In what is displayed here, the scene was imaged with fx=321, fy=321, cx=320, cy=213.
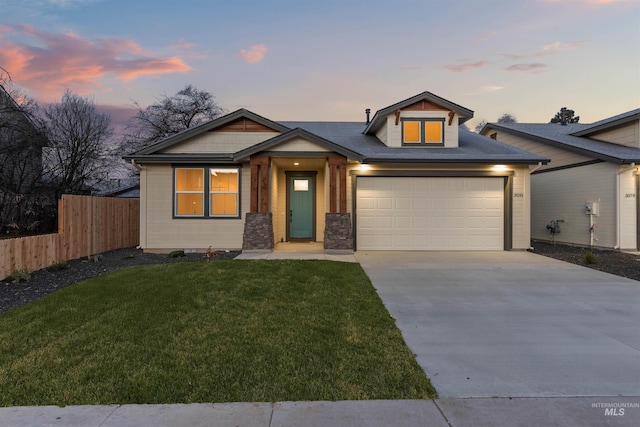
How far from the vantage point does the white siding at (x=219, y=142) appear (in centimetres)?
1123

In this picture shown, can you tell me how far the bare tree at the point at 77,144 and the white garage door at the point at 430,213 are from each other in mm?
14994

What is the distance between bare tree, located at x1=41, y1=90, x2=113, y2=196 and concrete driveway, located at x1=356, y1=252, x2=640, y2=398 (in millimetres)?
16571

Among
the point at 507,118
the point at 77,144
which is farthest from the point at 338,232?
the point at 507,118

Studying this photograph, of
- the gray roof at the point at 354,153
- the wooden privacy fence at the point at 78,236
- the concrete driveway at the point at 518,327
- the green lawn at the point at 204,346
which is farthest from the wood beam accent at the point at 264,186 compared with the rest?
the wooden privacy fence at the point at 78,236

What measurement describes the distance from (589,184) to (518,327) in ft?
35.9

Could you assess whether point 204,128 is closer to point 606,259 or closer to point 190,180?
point 190,180

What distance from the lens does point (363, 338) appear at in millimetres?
3748

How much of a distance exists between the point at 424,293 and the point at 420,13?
10734 mm

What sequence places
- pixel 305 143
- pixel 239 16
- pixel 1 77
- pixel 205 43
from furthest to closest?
1. pixel 205 43
2. pixel 239 16
3. pixel 305 143
4. pixel 1 77

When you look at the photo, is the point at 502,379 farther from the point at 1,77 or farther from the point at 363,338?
the point at 1,77

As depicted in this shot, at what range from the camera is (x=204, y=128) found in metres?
11.2

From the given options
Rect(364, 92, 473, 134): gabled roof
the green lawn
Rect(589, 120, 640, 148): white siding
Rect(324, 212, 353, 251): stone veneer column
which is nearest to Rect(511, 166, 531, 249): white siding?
Rect(364, 92, 473, 134): gabled roof

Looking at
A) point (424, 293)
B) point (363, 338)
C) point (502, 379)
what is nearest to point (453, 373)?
point (502, 379)

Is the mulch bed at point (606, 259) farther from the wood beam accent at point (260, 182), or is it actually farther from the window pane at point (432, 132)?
the wood beam accent at point (260, 182)
